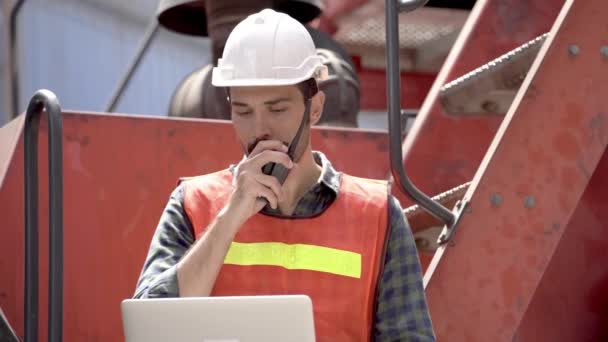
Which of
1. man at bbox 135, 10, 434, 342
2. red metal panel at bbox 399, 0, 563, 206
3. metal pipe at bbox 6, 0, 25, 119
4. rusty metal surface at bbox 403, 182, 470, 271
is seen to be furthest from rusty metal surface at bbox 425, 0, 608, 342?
metal pipe at bbox 6, 0, 25, 119

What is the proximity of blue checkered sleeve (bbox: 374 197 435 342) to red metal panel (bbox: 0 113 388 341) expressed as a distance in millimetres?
1354

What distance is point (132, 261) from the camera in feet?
13.3

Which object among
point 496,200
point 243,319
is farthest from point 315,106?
point 243,319

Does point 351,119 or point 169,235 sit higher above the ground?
point 169,235

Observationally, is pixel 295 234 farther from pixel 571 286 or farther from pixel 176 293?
pixel 571 286

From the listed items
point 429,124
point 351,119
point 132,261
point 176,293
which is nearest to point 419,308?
point 176,293

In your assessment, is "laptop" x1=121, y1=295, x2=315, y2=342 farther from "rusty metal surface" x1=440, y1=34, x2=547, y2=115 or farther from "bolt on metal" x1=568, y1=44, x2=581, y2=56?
"rusty metal surface" x1=440, y1=34, x2=547, y2=115

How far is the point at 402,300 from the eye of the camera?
283 centimetres

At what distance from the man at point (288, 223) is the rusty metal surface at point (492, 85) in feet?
3.15

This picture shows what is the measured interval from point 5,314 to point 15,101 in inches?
87.4

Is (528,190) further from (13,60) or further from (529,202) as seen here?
(13,60)

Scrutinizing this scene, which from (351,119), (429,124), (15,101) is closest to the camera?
(429,124)

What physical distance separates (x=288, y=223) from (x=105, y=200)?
1.26 meters

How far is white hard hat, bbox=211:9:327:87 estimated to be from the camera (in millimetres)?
2926
